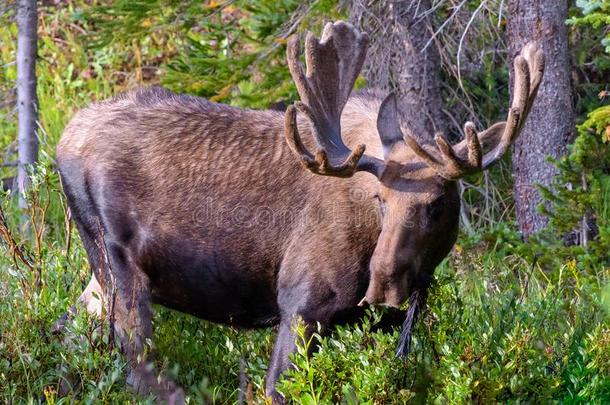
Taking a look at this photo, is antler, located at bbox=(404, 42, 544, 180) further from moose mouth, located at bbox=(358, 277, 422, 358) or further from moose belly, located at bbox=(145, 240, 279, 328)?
moose belly, located at bbox=(145, 240, 279, 328)

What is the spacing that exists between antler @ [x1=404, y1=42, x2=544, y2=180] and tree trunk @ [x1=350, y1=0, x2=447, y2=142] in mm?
3265

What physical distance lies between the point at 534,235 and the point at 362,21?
232cm

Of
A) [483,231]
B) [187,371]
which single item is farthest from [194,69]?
[187,371]

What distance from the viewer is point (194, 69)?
341 inches

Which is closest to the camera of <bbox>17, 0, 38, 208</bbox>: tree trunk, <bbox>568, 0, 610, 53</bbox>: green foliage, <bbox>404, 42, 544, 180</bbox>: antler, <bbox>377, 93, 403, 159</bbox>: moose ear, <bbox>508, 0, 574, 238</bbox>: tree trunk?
<bbox>404, 42, 544, 180</bbox>: antler

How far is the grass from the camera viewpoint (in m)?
4.84

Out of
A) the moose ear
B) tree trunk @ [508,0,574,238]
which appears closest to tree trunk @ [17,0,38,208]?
tree trunk @ [508,0,574,238]

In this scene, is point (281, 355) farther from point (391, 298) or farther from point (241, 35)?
point (241, 35)

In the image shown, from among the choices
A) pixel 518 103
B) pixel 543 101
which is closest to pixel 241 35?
pixel 543 101

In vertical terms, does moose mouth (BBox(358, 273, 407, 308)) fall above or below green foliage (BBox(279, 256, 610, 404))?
above

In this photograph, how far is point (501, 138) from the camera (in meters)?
5.23

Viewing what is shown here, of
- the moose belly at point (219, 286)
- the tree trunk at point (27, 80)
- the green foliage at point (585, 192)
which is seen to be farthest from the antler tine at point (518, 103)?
the tree trunk at point (27, 80)

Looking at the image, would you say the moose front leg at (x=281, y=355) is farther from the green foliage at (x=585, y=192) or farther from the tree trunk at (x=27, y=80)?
the tree trunk at (x=27, y=80)

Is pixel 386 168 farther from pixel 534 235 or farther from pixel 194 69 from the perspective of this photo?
pixel 194 69
